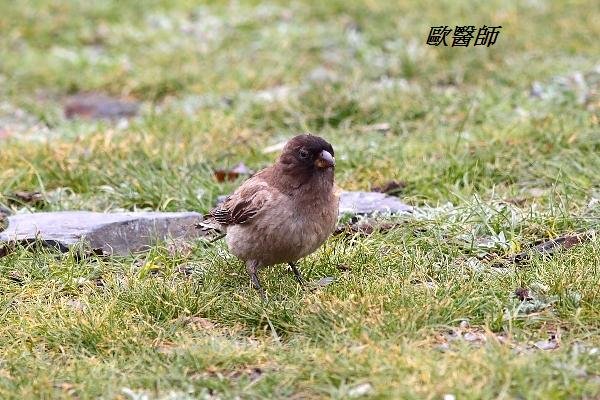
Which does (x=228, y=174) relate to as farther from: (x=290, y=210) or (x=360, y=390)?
(x=360, y=390)

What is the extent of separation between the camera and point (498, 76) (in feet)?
33.4

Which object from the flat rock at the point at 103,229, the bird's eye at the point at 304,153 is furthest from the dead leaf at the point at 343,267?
the flat rock at the point at 103,229

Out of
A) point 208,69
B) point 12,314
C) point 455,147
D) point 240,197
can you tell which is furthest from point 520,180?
point 208,69

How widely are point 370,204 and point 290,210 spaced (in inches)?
58.5

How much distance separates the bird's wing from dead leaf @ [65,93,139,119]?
453 cm

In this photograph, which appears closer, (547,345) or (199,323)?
(547,345)

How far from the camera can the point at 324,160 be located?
18.6 feet

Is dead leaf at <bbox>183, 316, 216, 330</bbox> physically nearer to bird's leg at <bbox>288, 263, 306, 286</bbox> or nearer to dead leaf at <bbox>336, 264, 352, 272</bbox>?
bird's leg at <bbox>288, 263, 306, 286</bbox>

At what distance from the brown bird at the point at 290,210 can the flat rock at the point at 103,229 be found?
2.83 ft

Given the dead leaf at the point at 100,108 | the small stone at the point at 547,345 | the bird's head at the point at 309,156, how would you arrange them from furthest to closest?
the dead leaf at the point at 100,108 < the bird's head at the point at 309,156 < the small stone at the point at 547,345

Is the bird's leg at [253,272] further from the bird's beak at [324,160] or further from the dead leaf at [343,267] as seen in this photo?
the bird's beak at [324,160]

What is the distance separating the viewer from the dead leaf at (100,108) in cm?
1041

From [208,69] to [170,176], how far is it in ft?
12.3

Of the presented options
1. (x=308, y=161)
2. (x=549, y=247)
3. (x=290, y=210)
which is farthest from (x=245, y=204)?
(x=549, y=247)
